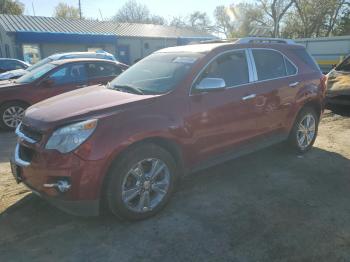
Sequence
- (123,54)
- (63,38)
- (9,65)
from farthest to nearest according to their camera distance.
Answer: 1. (123,54)
2. (63,38)
3. (9,65)

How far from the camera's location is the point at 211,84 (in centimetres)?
397

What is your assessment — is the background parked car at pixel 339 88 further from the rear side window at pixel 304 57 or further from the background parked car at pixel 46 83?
the background parked car at pixel 46 83

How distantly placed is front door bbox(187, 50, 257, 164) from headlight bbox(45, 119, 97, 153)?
3.77 ft

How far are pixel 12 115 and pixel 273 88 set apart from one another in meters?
5.76

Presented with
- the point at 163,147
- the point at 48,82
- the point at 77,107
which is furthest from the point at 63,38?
the point at 163,147

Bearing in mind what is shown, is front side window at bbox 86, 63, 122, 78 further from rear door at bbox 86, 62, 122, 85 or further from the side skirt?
the side skirt

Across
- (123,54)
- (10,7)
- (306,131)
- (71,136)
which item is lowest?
(123,54)

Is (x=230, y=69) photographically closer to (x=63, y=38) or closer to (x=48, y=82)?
(x=48, y=82)

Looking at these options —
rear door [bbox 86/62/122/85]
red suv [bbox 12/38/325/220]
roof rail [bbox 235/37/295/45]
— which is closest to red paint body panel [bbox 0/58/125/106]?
rear door [bbox 86/62/122/85]

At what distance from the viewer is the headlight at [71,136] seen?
10.5 ft

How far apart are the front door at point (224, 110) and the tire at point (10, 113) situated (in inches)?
208

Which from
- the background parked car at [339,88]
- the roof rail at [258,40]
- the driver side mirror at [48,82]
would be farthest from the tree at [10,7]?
the roof rail at [258,40]

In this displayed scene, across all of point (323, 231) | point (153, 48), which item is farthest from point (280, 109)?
point (153, 48)

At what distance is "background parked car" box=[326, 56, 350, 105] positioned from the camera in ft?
27.8
